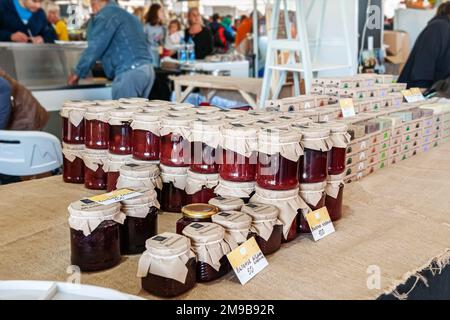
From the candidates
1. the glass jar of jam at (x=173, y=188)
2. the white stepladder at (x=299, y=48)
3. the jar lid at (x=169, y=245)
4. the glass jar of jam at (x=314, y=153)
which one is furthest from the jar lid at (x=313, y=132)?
the white stepladder at (x=299, y=48)

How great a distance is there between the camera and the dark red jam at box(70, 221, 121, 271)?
108 centimetres

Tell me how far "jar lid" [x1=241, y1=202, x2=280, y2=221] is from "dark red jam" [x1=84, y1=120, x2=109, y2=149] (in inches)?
23.5

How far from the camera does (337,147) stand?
1425 mm

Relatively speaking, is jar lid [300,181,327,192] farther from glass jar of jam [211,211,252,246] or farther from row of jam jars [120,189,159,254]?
row of jam jars [120,189,159,254]

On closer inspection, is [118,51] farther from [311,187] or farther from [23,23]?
[311,187]

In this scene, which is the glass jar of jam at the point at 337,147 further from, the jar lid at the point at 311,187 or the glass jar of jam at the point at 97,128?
the glass jar of jam at the point at 97,128

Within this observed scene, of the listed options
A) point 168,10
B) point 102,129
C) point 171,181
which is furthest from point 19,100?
point 168,10

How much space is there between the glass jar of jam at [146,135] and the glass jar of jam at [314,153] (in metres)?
0.40

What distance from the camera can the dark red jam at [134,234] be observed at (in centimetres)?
118

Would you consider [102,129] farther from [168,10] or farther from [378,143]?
[168,10]

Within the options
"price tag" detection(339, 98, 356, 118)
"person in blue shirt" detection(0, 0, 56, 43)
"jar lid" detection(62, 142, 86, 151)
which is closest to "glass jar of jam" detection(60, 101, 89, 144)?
"jar lid" detection(62, 142, 86, 151)
